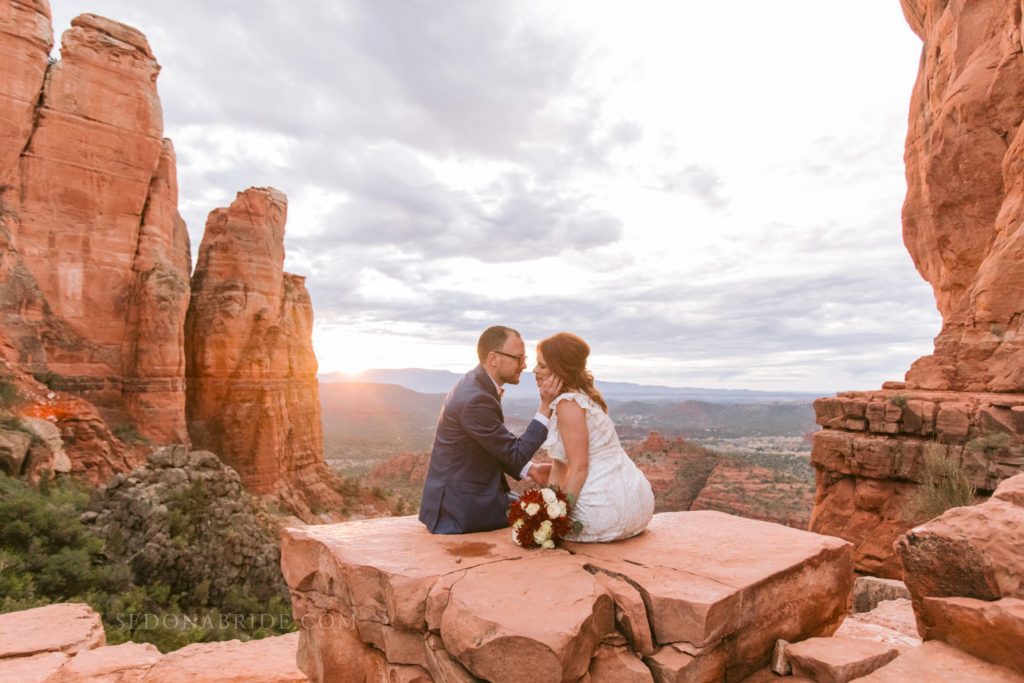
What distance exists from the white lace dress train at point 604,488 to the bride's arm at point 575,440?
56mm

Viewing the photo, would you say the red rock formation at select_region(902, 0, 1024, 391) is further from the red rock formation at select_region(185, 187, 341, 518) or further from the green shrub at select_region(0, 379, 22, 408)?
the red rock formation at select_region(185, 187, 341, 518)

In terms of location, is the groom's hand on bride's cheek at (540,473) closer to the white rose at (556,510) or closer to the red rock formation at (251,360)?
the white rose at (556,510)

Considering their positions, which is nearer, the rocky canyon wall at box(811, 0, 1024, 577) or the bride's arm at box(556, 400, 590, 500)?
the bride's arm at box(556, 400, 590, 500)

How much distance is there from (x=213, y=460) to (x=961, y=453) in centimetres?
1659

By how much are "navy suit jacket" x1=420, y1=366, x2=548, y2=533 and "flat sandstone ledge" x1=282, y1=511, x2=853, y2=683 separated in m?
0.19

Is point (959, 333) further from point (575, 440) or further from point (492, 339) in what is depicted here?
point (492, 339)

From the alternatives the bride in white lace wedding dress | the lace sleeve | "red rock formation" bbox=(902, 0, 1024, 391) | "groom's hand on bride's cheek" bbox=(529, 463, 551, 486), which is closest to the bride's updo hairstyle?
the bride in white lace wedding dress

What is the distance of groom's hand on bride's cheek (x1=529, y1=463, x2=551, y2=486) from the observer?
3.98 m

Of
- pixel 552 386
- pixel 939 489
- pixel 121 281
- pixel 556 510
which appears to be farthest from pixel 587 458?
pixel 121 281

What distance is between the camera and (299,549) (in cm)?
361

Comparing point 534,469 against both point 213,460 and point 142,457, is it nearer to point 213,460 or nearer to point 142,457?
point 213,460

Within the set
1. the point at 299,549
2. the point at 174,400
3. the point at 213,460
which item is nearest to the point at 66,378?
the point at 174,400

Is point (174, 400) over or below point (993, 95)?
below

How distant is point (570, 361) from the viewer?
3662mm
